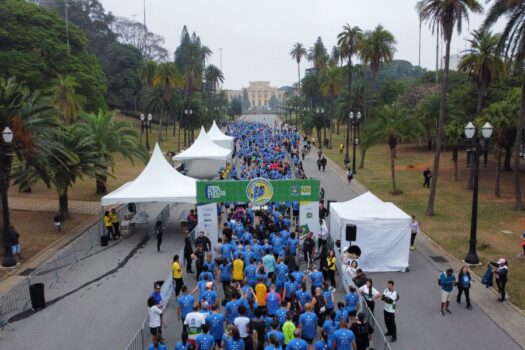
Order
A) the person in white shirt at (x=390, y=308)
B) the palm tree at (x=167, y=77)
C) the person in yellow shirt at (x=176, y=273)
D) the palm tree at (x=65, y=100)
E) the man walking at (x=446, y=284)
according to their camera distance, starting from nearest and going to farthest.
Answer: the person in white shirt at (x=390, y=308) < the man walking at (x=446, y=284) < the person in yellow shirt at (x=176, y=273) < the palm tree at (x=65, y=100) < the palm tree at (x=167, y=77)

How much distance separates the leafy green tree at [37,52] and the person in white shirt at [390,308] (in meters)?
41.9

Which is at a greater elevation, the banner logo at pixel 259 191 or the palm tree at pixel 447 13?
the palm tree at pixel 447 13

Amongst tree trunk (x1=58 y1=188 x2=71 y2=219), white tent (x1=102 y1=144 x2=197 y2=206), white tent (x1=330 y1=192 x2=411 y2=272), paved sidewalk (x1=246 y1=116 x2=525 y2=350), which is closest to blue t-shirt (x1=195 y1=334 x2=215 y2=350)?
paved sidewalk (x1=246 y1=116 x2=525 y2=350)

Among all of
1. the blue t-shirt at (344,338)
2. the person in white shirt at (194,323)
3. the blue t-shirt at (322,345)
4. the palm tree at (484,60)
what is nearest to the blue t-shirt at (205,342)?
the person in white shirt at (194,323)

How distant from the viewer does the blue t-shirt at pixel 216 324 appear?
9.95 meters

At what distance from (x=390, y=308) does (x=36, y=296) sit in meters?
9.65

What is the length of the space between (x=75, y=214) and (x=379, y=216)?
16.4 meters

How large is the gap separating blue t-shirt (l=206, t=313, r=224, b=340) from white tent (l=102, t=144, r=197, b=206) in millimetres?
11394

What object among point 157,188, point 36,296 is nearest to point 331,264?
point 36,296

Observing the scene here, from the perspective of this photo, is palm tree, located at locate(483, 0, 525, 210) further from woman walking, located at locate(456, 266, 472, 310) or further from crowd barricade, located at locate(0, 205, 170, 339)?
crowd barricade, located at locate(0, 205, 170, 339)

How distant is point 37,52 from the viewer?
48.0m

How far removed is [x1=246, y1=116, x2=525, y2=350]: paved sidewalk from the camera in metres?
11.4

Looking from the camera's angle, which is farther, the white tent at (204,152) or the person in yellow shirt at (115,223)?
the white tent at (204,152)

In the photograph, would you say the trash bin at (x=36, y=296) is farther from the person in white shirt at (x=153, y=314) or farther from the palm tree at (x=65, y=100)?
the palm tree at (x=65, y=100)
